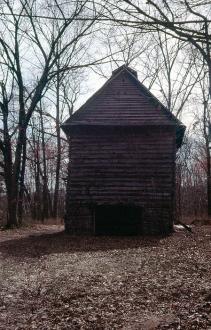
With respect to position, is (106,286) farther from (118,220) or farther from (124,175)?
(118,220)

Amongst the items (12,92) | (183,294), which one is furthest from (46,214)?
(183,294)

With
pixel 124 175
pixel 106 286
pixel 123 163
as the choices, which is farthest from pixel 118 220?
pixel 106 286

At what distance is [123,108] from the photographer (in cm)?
2172

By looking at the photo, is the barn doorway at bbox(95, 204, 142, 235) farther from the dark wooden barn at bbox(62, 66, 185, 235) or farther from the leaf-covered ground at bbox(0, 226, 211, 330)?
the leaf-covered ground at bbox(0, 226, 211, 330)

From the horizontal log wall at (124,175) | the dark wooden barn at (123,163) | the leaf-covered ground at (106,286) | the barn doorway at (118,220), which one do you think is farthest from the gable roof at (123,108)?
the leaf-covered ground at (106,286)

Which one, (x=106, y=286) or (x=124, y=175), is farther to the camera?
(x=124, y=175)

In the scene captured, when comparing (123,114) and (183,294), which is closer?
(183,294)

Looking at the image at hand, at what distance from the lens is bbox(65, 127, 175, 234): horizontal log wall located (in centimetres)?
2052

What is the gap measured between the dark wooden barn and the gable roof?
5 centimetres

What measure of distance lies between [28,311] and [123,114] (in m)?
14.2

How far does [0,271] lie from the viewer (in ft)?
40.2

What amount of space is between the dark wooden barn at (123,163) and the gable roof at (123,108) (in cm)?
5

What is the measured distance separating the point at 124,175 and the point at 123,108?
10.9 feet

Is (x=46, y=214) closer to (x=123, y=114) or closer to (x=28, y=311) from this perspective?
(x=123, y=114)
